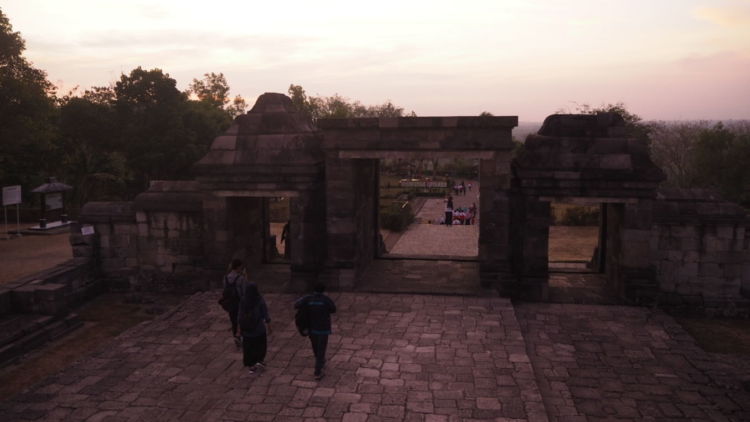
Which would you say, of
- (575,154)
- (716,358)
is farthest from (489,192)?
(716,358)

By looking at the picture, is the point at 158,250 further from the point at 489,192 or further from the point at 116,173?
the point at 116,173

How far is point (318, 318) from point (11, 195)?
851 inches

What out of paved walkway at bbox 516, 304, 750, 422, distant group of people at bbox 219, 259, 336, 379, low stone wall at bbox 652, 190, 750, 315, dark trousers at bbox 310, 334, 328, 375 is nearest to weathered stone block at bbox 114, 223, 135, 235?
distant group of people at bbox 219, 259, 336, 379

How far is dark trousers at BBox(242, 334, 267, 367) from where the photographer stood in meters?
8.24

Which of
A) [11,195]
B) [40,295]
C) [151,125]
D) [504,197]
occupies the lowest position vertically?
[40,295]

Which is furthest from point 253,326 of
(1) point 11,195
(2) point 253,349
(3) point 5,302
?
(1) point 11,195

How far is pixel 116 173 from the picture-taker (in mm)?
31062

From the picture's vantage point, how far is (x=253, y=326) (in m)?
8.09

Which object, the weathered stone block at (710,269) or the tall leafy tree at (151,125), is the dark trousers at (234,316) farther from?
the tall leafy tree at (151,125)

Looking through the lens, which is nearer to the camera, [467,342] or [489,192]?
[467,342]

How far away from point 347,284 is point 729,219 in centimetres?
901

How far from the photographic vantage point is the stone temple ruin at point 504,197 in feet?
39.3

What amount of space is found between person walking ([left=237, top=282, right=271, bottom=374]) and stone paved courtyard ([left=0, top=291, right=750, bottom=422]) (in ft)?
0.75

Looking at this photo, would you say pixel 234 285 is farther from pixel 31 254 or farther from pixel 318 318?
pixel 31 254
